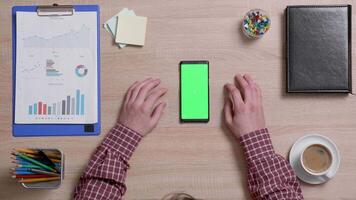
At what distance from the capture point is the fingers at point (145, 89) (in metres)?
0.88

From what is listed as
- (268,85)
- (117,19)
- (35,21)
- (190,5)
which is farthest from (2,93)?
(268,85)

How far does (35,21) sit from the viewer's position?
2.99ft

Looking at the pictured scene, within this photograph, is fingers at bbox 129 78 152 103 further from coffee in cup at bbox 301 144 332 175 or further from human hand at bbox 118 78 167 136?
coffee in cup at bbox 301 144 332 175

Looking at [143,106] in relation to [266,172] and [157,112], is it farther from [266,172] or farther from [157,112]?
[266,172]

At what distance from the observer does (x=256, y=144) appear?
2.81ft

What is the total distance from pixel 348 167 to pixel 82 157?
1.99 ft

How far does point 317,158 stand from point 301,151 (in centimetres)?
4

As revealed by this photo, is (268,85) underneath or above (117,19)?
underneath

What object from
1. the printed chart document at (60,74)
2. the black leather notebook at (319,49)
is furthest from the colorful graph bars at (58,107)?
the black leather notebook at (319,49)

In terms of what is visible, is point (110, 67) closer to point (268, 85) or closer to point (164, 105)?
point (164, 105)

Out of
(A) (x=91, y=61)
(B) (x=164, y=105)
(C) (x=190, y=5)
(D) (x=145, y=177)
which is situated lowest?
(D) (x=145, y=177)

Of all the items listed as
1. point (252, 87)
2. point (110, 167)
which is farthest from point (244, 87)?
point (110, 167)

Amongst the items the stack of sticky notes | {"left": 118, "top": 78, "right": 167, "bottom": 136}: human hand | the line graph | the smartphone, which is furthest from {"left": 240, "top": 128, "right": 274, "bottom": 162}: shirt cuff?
the line graph

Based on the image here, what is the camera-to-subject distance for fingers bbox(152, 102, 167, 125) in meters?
0.88
